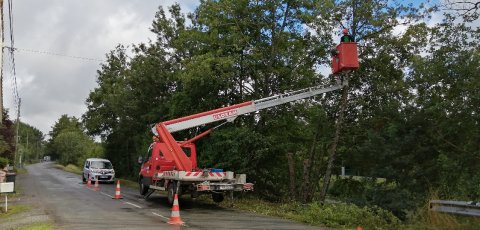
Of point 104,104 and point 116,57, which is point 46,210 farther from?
point 116,57

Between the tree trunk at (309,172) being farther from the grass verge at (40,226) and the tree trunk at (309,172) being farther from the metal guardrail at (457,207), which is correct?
the grass verge at (40,226)

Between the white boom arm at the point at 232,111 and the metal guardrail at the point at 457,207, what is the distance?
8441mm

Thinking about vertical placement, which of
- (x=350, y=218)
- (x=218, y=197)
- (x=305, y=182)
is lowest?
(x=350, y=218)

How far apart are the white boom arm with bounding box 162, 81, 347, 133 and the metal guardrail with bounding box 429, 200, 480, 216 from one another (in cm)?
844

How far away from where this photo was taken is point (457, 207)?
34.4 ft

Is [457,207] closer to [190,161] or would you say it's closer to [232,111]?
[232,111]

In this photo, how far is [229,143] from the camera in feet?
68.0

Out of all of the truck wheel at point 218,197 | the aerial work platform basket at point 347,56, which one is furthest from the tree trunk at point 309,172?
the aerial work platform basket at point 347,56

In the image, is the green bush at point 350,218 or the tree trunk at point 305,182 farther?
the tree trunk at point 305,182

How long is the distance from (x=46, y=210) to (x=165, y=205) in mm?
4387

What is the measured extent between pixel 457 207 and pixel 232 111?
9934mm

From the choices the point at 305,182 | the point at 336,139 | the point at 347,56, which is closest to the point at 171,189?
the point at 305,182

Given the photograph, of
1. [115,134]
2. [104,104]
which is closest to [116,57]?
[104,104]

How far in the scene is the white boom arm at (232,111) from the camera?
18.4 m
